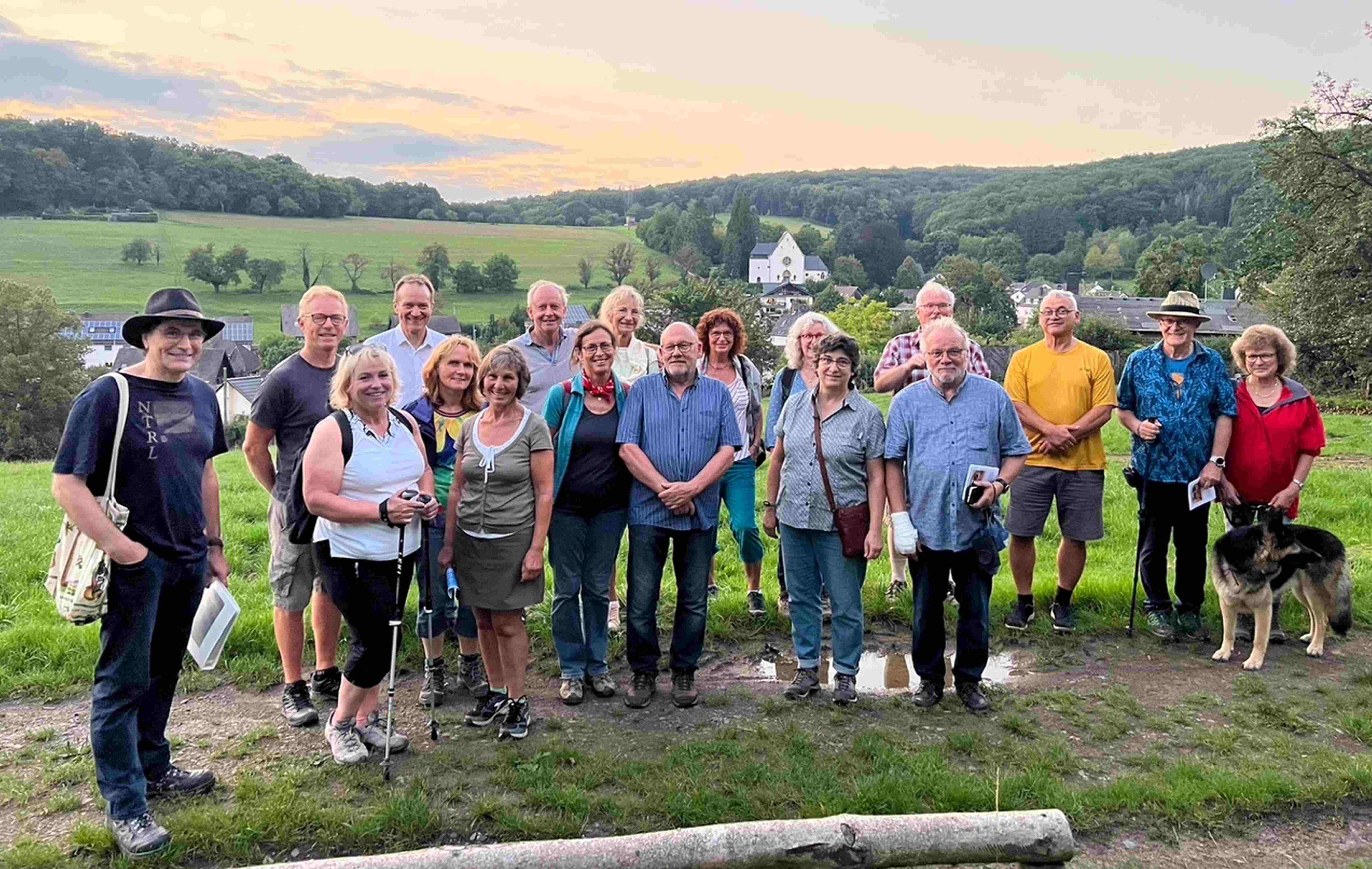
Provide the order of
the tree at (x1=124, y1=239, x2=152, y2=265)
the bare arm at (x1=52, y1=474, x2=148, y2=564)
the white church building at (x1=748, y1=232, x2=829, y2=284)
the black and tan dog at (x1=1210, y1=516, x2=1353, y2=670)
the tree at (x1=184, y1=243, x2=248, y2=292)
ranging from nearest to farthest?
the bare arm at (x1=52, y1=474, x2=148, y2=564) < the black and tan dog at (x1=1210, y1=516, x2=1353, y2=670) < the tree at (x1=184, y1=243, x2=248, y2=292) < the tree at (x1=124, y1=239, x2=152, y2=265) < the white church building at (x1=748, y1=232, x2=829, y2=284)

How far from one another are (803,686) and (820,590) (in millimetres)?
602

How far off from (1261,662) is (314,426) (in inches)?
240

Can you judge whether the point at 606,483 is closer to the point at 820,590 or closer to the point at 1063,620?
the point at 820,590

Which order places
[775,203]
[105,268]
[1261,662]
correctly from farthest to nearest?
[775,203], [105,268], [1261,662]

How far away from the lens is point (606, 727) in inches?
198

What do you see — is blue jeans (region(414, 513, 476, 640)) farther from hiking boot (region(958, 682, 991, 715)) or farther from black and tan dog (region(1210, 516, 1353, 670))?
black and tan dog (region(1210, 516, 1353, 670))

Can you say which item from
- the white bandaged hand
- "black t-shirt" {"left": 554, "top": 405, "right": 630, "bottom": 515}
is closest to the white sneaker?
"black t-shirt" {"left": 554, "top": 405, "right": 630, "bottom": 515}

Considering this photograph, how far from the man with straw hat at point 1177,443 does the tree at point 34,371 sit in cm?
5009

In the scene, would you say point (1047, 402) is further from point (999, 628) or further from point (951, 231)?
point (951, 231)

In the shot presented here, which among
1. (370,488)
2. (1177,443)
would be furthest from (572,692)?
(1177,443)

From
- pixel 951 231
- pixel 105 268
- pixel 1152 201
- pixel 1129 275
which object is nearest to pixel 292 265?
pixel 105 268

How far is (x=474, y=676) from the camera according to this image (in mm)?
5449

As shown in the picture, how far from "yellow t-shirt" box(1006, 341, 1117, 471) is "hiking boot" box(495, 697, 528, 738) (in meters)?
3.82

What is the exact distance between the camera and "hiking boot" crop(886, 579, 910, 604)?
23.2 ft
